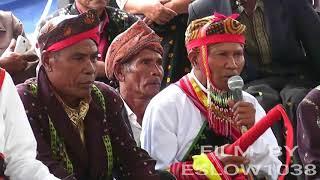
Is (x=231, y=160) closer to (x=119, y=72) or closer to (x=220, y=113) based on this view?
(x=220, y=113)

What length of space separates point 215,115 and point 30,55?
1384mm

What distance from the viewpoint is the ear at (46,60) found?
3.24 m

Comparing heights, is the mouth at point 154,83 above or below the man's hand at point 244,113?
below

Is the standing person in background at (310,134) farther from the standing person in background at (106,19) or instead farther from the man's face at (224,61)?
the standing person in background at (106,19)

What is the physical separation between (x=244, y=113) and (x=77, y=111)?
0.77 m

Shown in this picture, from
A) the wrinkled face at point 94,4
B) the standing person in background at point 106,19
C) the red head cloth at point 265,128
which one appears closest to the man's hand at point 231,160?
the red head cloth at point 265,128

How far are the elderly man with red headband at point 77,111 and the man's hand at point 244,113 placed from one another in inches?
17.8

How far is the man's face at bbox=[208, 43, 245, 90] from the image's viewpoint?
146 inches

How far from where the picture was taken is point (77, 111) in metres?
3.21

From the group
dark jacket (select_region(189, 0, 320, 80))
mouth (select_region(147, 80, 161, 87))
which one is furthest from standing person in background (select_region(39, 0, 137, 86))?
mouth (select_region(147, 80, 161, 87))

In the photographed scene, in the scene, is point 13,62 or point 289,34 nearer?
point 13,62

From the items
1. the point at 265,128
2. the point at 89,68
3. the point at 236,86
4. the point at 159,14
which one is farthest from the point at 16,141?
the point at 159,14

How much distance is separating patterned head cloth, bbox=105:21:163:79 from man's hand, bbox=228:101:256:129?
90 cm

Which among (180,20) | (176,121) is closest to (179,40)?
(180,20)
